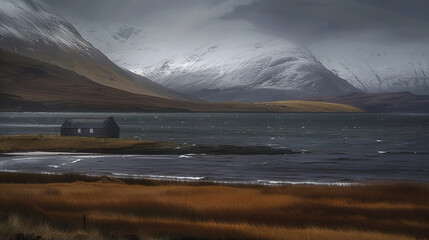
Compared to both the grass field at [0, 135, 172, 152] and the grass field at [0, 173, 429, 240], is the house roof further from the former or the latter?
the grass field at [0, 173, 429, 240]

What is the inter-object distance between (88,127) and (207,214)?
91999 millimetres

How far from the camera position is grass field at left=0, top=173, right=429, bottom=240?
74.9ft

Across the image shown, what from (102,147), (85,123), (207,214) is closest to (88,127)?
(85,123)

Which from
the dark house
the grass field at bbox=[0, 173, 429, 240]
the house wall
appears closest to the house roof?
the dark house

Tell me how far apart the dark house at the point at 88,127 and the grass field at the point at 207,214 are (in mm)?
78927

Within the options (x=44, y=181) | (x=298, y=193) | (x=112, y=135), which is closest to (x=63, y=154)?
(x=112, y=135)

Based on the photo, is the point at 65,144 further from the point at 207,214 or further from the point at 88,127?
the point at 207,214

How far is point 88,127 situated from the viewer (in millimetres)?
117750

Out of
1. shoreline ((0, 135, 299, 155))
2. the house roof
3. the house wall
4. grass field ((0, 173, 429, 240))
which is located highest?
the house roof

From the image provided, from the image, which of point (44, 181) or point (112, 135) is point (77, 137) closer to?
point (112, 135)

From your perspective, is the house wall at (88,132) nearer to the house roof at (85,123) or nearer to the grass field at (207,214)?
the house roof at (85,123)

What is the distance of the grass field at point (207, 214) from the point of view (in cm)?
2283

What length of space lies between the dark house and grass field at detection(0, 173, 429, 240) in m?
78.9

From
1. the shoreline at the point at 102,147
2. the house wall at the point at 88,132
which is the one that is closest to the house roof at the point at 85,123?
the house wall at the point at 88,132
